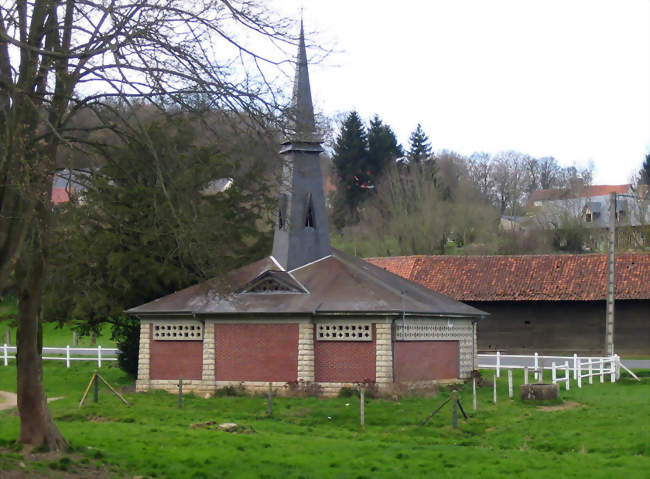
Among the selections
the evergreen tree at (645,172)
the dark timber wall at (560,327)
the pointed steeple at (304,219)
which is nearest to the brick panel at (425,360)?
the pointed steeple at (304,219)

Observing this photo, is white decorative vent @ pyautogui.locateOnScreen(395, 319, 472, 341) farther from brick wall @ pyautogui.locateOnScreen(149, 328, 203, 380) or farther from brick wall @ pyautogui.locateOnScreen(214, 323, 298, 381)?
brick wall @ pyautogui.locateOnScreen(149, 328, 203, 380)

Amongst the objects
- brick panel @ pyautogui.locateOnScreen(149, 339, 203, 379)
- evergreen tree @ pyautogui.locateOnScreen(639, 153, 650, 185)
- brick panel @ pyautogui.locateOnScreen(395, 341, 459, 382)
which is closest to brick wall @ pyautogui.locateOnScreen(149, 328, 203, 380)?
brick panel @ pyautogui.locateOnScreen(149, 339, 203, 379)

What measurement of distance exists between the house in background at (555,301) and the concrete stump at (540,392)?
18.7 m

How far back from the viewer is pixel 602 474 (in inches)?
615

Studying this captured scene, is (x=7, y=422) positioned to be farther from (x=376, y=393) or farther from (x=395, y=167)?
(x=395, y=167)

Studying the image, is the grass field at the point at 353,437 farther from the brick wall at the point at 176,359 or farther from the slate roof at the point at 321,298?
the slate roof at the point at 321,298

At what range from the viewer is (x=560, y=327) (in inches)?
1773

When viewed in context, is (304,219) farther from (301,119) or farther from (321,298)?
(301,119)

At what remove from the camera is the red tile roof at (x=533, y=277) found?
145 ft

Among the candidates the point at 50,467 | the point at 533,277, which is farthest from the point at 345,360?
the point at 533,277

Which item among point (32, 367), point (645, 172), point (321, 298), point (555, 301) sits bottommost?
point (32, 367)

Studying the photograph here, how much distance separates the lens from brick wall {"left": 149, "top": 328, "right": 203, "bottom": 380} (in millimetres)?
29344

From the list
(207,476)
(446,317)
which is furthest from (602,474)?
(446,317)

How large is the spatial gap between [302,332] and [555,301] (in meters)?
20.0
